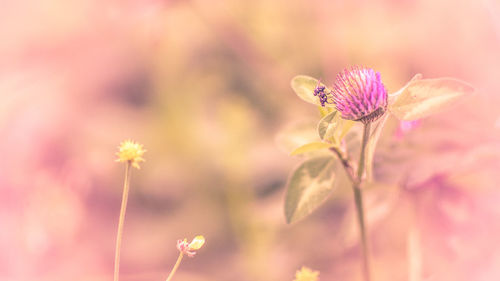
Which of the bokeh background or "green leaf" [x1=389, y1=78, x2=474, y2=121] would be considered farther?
the bokeh background

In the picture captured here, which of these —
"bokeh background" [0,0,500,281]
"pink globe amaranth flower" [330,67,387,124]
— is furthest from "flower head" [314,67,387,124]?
"bokeh background" [0,0,500,281]

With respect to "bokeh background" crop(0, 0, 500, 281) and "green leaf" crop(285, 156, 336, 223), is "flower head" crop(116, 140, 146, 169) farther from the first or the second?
"bokeh background" crop(0, 0, 500, 281)

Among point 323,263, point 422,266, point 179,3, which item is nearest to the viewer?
point 422,266

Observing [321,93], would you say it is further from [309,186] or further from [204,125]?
[204,125]

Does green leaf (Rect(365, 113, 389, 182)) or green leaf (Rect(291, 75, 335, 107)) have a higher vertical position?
green leaf (Rect(291, 75, 335, 107))

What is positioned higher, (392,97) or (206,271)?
(206,271)

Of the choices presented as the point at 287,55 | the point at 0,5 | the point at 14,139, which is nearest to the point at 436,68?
the point at 287,55

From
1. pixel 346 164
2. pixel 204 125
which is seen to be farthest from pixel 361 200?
pixel 204 125

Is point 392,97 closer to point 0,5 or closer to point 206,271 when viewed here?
point 206,271
